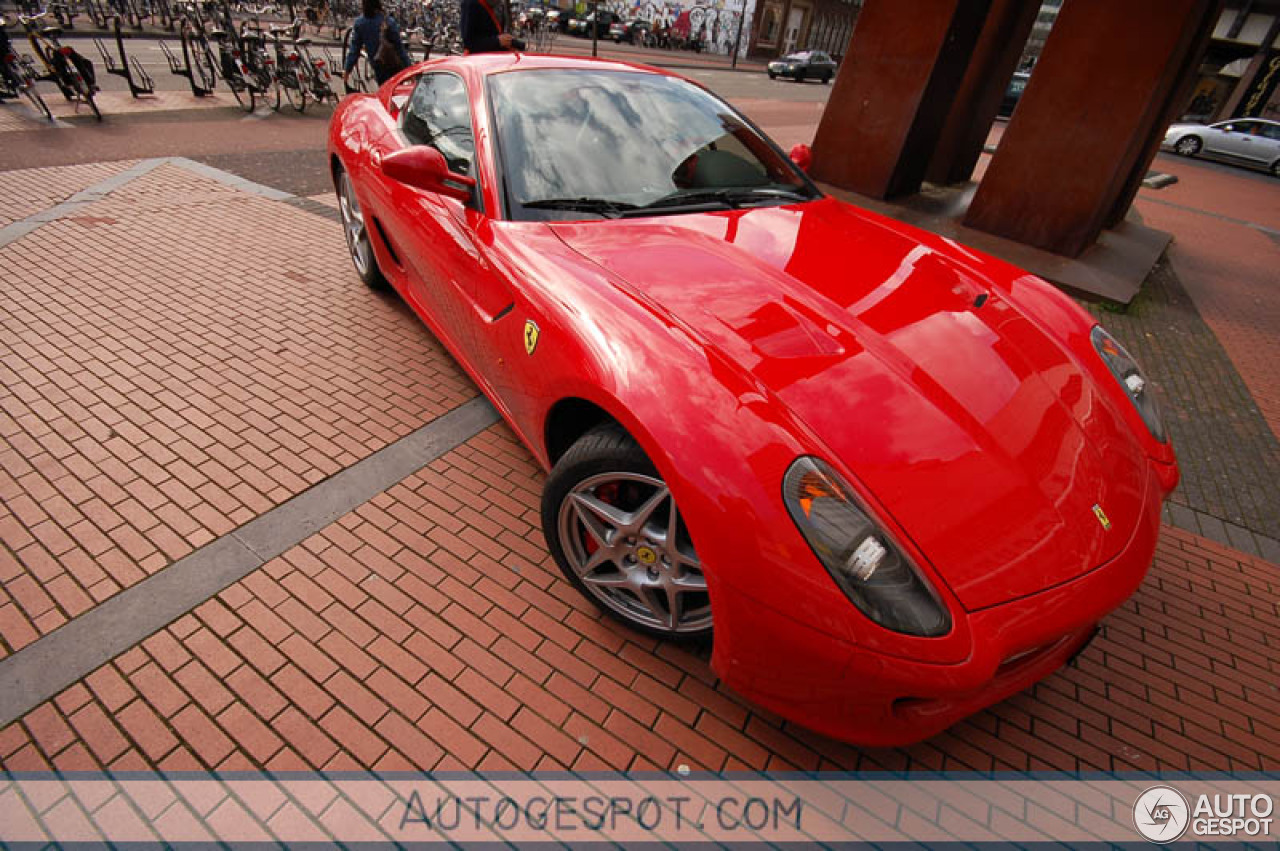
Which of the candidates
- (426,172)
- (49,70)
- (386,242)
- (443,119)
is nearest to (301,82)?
(49,70)

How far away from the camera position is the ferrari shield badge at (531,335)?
6.79 ft

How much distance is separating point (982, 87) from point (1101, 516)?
869 centimetres

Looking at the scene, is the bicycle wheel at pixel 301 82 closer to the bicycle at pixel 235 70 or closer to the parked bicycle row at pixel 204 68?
the parked bicycle row at pixel 204 68

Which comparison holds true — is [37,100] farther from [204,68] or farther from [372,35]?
[372,35]

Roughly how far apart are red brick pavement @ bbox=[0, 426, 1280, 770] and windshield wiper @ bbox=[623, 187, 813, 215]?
145 centimetres

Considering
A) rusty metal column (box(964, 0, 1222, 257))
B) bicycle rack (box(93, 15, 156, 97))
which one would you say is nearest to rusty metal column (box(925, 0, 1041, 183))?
rusty metal column (box(964, 0, 1222, 257))

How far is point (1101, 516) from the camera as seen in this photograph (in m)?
1.67

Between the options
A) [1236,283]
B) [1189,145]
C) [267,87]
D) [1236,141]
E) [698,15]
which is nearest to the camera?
[1236,283]

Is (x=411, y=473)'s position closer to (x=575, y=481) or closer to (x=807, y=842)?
(x=575, y=481)

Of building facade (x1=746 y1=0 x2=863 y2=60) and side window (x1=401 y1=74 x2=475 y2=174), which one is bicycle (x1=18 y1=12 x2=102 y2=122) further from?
building facade (x1=746 y1=0 x2=863 y2=60)

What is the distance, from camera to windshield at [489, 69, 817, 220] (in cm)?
242

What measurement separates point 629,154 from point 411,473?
1714mm

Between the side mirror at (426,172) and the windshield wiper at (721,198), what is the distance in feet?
2.25

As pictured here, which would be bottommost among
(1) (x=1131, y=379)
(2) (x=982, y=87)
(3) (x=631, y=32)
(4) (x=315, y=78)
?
(4) (x=315, y=78)
